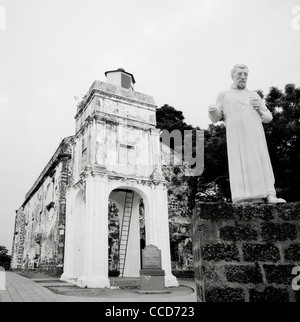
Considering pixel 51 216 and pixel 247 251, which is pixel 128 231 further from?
pixel 247 251

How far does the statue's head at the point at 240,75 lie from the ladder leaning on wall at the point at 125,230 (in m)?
10.1

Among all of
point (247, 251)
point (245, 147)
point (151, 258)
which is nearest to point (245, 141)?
point (245, 147)

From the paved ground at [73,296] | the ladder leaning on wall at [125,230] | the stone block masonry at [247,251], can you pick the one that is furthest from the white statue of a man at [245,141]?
the ladder leaning on wall at [125,230]

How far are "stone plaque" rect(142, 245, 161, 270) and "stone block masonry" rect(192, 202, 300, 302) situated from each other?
7148 millimetres

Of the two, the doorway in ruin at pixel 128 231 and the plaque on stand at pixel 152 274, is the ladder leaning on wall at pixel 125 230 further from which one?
→ the plaque on stand at pixel 152 274

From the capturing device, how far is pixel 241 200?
3562 mm

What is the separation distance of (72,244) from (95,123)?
4.98 metres

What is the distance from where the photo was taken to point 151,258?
1023cm

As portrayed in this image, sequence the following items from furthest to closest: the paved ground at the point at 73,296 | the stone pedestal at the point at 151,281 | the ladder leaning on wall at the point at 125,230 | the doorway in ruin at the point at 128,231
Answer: the ladder leaning on wall at the point at 125,230 → the doorway in ruin at the point at 128,231 → the stone pedestal at the point at 151,281 → the paved ground at the point at 73,296

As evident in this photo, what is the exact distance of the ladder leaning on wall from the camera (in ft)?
43.3

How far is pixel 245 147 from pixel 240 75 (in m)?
1.01

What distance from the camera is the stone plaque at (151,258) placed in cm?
1009
